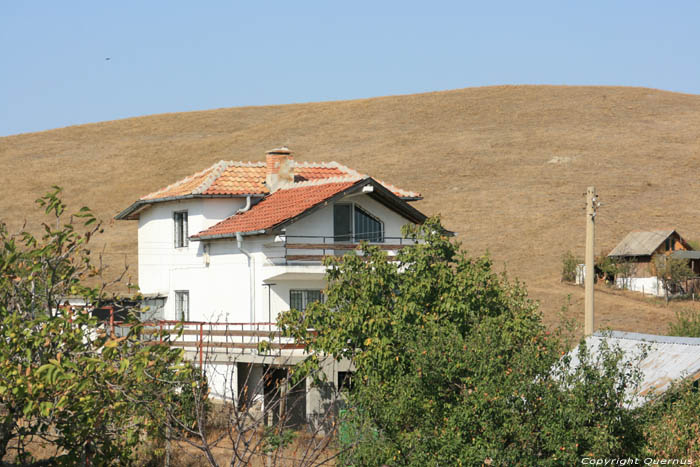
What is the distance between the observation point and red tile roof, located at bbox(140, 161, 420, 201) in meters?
35.6

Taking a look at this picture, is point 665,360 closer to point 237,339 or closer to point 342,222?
point 237,339

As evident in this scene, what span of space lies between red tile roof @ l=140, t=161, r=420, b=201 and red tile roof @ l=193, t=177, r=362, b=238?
975 millimetres

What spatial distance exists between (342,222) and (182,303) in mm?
7814

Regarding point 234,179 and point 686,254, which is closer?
point 234,179

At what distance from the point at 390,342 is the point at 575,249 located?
46.0 metres

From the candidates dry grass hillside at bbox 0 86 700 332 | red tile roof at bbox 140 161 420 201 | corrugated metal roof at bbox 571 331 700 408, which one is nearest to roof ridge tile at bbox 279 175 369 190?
red tile roof at bbox 140 161 420 201

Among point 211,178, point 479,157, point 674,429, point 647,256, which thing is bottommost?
point 674,429

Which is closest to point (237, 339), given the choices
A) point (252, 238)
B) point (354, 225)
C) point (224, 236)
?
point (252, 238)

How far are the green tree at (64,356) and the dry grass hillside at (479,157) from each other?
3906 centimetres

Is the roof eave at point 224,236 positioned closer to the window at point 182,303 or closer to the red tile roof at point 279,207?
the red tile roof at point 279,207

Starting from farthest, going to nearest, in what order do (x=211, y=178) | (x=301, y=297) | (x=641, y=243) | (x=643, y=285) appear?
1. (x=641, y=243)
2. (x=643, y=285)
3. (x=211, y=178)
4. (x=301, y=297)

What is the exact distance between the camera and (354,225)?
3359 centimetres

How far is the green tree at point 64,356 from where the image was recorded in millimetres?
13414

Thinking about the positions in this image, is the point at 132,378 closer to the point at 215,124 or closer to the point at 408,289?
the point at 408,289
